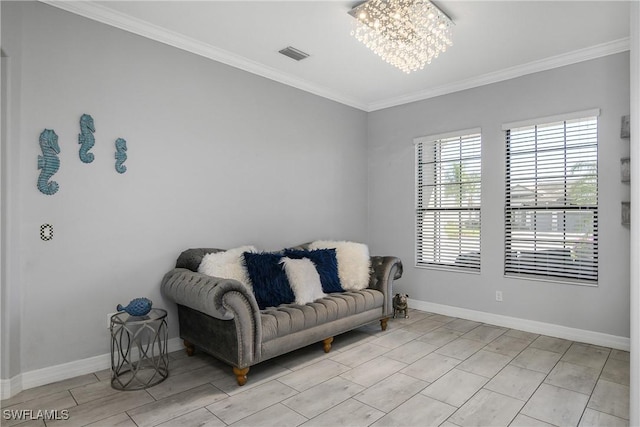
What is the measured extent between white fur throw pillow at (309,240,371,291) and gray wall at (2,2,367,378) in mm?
672

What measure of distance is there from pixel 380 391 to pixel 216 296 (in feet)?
4.36

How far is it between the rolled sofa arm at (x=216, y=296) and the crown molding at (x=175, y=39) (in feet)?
6.86

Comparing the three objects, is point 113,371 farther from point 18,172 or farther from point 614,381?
point 614,381

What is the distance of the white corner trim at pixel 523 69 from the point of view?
347 centimetres

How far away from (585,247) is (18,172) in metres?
4.85

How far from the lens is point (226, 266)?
3.20 metres

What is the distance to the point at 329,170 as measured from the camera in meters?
4.92

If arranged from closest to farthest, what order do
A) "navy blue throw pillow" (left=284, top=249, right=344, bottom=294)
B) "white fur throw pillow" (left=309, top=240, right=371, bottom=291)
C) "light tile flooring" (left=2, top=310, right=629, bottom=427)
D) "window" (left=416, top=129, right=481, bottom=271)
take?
"light tile flooring" (left=2, top=310, right=629, bottom=427), "navy blue throw pillow" (left=284, top=249, right=344, bottom=294), "white fur throw pillow" (left=309, top=240, right=371, bottom=291), "window" (left=416, top=129, right=481, bottom=271)

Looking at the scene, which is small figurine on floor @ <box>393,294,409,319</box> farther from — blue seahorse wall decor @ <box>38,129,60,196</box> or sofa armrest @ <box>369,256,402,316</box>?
blue seahorse wall decor @ <box>38,129,60,196</box>

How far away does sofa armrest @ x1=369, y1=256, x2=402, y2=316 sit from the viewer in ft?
13.0

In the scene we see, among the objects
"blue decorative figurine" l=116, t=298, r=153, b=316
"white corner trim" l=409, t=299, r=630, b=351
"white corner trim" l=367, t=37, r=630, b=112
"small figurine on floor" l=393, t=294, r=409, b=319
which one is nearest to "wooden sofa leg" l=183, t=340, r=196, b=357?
"blue decorative figurine" l=116, t=298, r=153, b=316

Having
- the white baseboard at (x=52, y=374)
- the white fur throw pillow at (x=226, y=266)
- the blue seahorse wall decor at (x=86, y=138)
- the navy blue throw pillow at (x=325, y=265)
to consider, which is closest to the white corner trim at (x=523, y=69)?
the navy blue throw pillow at (x=325, y=265)

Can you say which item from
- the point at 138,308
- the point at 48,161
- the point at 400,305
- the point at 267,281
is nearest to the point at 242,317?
the point at 267,281

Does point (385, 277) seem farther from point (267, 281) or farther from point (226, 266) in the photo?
point (226, 266)
